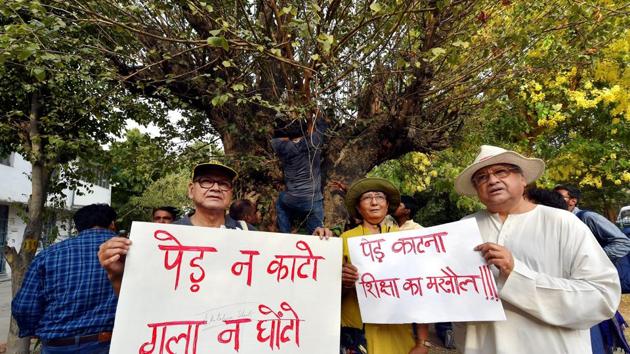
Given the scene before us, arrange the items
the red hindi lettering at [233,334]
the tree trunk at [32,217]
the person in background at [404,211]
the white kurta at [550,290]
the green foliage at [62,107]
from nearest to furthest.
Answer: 1. the white kurta at [550,290]
2. the red hindi lettering at [233,334]
3. the person in background at [404,211]
4. the green foliage at [62,107]
5. the tree trunk at [32,217]

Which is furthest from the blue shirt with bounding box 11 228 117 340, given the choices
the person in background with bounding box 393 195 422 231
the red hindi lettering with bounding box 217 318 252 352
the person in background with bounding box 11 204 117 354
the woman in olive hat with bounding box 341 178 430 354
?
the person in background with bounding box 393 195 422 231

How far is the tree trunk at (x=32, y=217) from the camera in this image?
5.00 meters

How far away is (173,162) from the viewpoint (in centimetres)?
568

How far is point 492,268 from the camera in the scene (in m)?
2.00

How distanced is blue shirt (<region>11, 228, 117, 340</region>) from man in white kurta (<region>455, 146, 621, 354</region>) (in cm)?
239

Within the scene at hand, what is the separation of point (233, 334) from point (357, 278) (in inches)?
28.7

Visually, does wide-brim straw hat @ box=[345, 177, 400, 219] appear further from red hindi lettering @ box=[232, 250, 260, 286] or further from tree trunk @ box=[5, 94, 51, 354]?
tree trunk @ box=[5, 94, 51, 354]

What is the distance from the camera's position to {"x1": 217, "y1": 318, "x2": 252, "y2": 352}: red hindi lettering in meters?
1.91

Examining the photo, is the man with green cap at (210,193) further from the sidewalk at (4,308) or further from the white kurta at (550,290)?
the sidewalk at (4,308)

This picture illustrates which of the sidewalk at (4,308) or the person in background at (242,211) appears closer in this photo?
the person in background at (242,211)

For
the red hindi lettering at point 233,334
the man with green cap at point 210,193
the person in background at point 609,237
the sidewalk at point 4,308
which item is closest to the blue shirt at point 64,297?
the man with green cap at point 210,193

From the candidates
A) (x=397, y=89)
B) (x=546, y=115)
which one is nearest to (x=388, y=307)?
(x=397, y=89)

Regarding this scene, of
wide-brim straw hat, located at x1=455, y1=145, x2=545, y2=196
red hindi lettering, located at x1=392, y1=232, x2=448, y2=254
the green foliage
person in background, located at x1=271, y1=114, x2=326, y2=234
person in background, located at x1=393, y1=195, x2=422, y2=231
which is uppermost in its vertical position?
the green foliage

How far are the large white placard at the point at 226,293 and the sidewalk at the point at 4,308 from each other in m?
6.14
